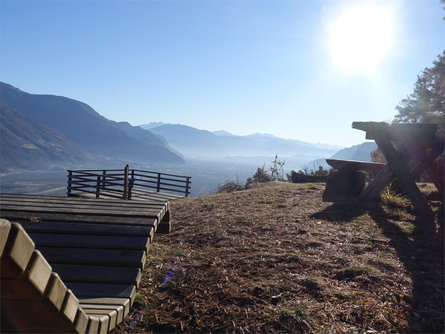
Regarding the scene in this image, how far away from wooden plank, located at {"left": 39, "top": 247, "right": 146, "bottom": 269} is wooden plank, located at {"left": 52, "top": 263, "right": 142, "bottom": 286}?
2.0 inches

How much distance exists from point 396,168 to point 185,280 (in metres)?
5.00

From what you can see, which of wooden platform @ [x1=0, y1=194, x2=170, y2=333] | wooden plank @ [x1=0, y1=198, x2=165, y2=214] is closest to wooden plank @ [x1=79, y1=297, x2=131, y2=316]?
wooden platform @ [x1=0, y1=194, x2=170, y2=333]

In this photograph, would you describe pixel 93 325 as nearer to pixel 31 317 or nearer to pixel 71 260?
pixel 31 317

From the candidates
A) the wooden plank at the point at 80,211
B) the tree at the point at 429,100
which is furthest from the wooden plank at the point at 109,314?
the tree at the point at 429,100

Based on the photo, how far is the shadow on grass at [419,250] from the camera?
2.71m

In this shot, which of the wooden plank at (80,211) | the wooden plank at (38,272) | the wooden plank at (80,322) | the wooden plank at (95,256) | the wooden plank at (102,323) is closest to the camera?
the wooden plank at (38,272)

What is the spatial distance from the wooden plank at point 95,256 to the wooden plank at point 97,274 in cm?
5

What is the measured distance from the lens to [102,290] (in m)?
2.95

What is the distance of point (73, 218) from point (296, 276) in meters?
2.81

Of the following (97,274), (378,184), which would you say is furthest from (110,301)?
(378,184)

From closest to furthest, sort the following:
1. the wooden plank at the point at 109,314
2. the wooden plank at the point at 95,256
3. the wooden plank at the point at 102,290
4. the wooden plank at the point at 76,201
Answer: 1. the wooden plank at the point at 109,314
2. the wooden plank at the point at 102,290
3. the wooden plank at the point at 95,256
4. the wooden plank at the point at 76,201

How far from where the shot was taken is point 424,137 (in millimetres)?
5977

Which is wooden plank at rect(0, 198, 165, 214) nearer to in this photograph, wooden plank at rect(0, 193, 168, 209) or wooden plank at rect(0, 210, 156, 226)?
wooden plank at rect(0, 193, 168, 209)

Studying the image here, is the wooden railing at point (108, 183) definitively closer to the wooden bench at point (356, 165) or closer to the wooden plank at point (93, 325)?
the wooden bench at point (356, 165)
